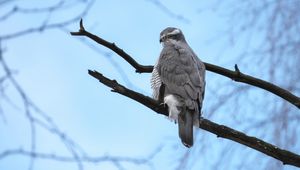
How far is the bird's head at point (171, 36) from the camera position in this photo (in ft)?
11.3

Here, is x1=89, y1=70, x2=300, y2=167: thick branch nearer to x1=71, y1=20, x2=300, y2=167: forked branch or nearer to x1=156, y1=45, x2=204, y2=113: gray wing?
x1=71, y1=20, x2=300, y2=167: forked branch

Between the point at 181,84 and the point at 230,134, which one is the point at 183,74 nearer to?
the point at 181,84

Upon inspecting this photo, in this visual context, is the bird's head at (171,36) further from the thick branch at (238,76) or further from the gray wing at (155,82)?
the thick branch at (238,76)

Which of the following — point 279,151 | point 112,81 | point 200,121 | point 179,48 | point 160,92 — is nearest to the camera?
point 279,151

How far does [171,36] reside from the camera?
137 inches

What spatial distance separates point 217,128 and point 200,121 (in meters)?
0.25

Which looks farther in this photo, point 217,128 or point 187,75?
point 187,75

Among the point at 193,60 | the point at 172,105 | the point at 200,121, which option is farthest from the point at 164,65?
the point at 200,121

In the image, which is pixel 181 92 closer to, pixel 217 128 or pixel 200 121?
pixel 200 121

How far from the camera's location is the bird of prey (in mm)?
2684

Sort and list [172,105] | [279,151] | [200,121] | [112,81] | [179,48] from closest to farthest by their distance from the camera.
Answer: [279,151], [112,81], [200,121], [172,105], [179,48]

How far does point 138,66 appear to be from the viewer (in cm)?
258

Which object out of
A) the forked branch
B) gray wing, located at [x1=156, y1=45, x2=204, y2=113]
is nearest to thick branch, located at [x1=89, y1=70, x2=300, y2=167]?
the forked branch

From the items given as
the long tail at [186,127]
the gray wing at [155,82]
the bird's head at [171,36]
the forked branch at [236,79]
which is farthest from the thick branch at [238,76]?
the bird's head at [171,36]
